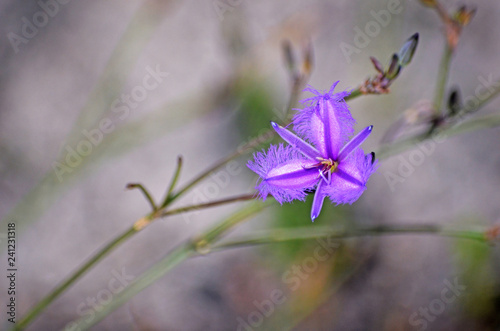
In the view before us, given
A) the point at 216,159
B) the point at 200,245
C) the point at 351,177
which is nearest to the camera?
the point at 351,177

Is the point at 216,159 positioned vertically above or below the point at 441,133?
above

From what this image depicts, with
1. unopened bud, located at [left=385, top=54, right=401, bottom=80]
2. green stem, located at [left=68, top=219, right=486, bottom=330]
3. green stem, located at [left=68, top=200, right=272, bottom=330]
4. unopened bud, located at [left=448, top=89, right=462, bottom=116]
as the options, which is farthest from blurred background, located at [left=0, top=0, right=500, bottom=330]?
unopened bud, located at [left=385, top=54, right=401, bottom=80]

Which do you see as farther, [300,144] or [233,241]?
[233,241]

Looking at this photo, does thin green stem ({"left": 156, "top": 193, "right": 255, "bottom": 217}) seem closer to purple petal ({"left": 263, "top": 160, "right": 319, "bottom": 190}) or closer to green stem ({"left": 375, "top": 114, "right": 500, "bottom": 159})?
purple petal ({"left": 263, "top": 160, "right": 319, "bottom": 190})

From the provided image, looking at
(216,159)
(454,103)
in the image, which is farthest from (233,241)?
(216,159)

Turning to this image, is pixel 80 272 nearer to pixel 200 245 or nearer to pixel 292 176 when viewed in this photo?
pixel 200 245

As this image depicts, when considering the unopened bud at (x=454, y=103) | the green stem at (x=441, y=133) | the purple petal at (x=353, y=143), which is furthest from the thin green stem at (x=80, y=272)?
the unopened bud at (x=454, y=103)

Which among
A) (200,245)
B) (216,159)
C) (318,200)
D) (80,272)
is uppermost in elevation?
A: (216,159)

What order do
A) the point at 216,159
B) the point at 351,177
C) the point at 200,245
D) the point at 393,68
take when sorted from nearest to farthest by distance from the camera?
the point at 351,177
the point at 393,68
the point at 200,245
the point at 216,159

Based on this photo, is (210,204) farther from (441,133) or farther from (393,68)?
(441,133)

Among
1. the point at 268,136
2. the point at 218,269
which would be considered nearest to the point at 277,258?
the point at 218,269
